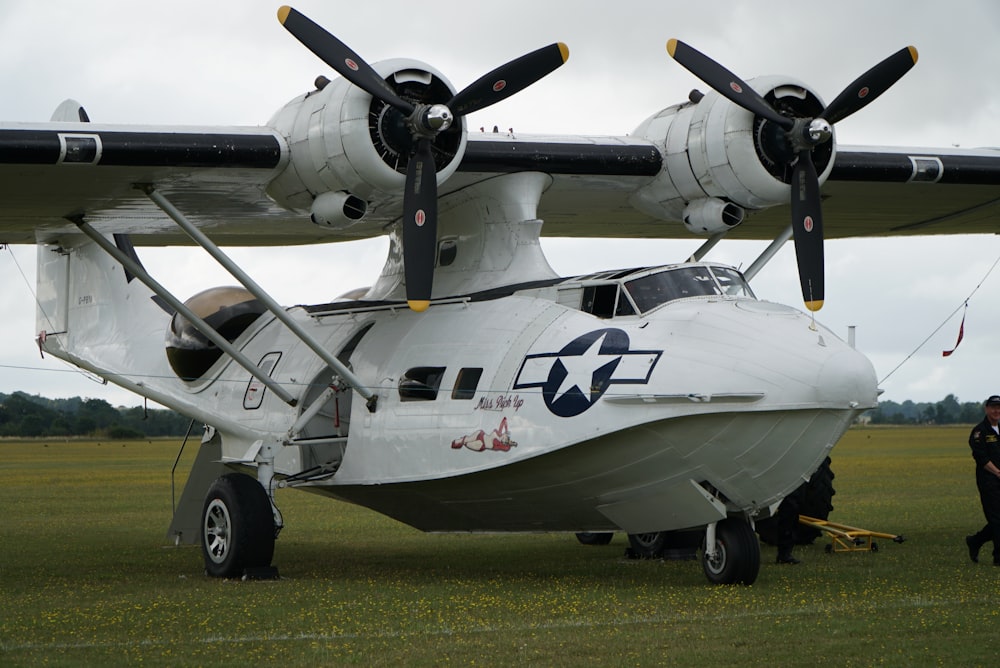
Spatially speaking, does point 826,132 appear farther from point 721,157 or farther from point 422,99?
point 422,99

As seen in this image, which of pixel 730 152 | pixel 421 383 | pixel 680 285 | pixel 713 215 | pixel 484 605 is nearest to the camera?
pixel 484 605

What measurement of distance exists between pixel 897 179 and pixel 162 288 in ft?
26.3

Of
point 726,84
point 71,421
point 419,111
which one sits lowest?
point 71,421

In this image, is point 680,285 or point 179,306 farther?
point 179,306

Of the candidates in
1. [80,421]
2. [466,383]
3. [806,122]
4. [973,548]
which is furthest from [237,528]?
[80,421]

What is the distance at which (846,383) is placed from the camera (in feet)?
33.7

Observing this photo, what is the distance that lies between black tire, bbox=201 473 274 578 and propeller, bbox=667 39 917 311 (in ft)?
18.2

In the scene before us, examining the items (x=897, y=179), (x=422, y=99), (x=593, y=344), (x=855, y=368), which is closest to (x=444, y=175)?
(x=422, y=99)

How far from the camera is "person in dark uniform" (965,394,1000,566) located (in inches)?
504

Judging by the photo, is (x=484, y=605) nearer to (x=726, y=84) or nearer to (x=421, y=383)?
(x=421, y=383)

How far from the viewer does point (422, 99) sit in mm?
12305

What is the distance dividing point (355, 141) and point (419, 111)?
0.63m

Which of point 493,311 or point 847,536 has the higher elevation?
point 493,311

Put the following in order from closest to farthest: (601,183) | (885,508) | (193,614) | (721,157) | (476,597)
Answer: (193,614) < (476,597) < (721,157) < (601,183) < (885,508)
